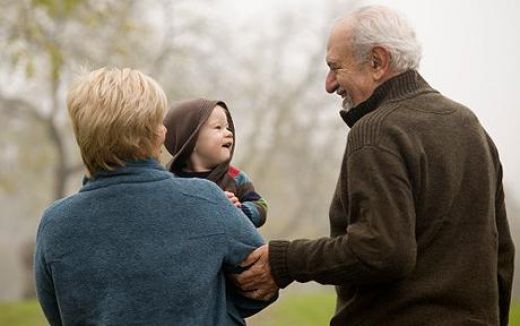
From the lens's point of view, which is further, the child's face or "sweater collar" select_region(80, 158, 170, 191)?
the child's face

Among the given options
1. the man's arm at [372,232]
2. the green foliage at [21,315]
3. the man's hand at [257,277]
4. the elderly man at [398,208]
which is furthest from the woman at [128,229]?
the green foliage at [21,315]

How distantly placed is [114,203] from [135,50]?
1579cm

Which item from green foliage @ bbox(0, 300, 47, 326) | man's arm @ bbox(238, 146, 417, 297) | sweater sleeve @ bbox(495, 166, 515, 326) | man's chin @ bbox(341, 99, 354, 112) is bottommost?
green foliage @ bbox(0, 300, 47, 326)

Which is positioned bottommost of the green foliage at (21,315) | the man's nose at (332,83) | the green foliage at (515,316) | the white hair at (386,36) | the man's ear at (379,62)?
the green foliage at (21,315)

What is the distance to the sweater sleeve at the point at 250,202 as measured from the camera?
10.2 feet

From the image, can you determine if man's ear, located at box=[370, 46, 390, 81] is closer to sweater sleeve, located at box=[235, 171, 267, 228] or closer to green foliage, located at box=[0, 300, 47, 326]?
sweater sleeve, located at box=[235, 171, 267, 228]

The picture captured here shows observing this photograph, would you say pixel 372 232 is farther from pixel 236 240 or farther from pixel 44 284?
pixel 44 284

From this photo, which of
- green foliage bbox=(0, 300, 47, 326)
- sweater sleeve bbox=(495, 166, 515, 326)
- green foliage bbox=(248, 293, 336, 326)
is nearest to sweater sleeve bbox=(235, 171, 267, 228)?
sweater sleeve bbox=(495, 166, 515, 326)

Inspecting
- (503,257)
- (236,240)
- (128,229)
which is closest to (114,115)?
(128,229)

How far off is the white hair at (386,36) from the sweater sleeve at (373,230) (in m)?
0.41

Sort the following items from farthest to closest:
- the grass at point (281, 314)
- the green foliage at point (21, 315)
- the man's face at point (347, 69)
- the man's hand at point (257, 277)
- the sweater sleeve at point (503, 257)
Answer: the green foliage at point (21, 315) → the grass at point (281, 314) → the sweater sleeve at point (503, 257) → the man's face at point (347, 69) → the man's hand at point (257, 277)

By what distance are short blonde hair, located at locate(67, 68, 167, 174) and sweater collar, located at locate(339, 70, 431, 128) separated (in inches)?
28.0

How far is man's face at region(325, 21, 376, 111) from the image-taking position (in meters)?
2.77

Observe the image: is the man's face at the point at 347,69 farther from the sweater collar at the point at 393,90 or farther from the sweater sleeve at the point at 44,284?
the sweater sleeve at the point at 44,284
